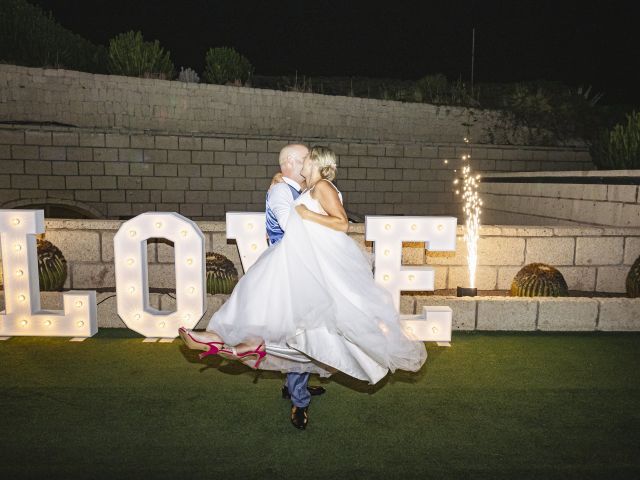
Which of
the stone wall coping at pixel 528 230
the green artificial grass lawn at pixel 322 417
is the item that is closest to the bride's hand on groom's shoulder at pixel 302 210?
the green artificial grass lawn at pixel 322 417

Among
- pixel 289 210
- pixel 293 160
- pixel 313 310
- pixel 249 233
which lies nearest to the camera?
pixel 313 310

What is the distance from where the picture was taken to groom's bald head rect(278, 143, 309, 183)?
145 inches

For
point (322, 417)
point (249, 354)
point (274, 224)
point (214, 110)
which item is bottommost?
point (322, 417)

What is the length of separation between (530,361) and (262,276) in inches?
115

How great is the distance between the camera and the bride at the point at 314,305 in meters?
3.26

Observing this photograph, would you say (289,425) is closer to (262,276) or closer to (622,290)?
(262,276)

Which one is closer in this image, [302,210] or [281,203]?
[302,210]

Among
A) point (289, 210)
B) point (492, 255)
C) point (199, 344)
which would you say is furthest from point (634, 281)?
point (199, 344)

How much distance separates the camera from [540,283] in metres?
5.51

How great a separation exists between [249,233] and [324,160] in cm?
192

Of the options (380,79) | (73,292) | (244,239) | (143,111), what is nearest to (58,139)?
(143,111)

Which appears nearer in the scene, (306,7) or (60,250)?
(60,250)

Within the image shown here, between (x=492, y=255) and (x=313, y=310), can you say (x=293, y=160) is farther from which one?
(x=492, y=255)

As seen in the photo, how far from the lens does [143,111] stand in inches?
550
